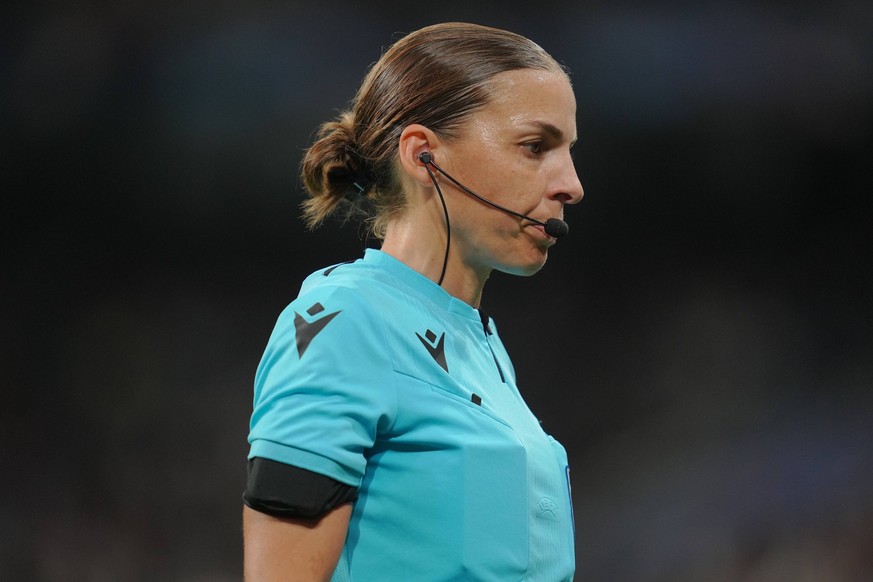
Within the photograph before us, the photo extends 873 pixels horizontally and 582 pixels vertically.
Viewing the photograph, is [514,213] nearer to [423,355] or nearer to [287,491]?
[423,355]

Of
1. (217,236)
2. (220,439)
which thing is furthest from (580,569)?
(217,236)

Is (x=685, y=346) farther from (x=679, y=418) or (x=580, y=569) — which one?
(x=580, y=569)

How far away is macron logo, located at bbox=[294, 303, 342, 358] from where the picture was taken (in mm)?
730

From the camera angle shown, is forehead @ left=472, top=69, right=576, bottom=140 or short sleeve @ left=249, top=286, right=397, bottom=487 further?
forehead @ left=472, top=69, right=576, bottom=140

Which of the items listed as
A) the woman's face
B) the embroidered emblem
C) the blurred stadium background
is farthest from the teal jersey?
the blurred stadium background

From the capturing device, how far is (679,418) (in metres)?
2.17

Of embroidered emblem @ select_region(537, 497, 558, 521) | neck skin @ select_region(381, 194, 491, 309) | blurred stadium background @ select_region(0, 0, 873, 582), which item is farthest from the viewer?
blurred stadium background @ select_region(0, 0, 873, 582)

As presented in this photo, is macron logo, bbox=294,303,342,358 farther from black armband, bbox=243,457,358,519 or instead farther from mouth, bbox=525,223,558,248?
mouth, bbox=525,223,558,248

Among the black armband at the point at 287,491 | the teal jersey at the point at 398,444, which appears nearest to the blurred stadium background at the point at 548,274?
the teal jersey at the point at 398,444

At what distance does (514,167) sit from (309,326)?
28 cm

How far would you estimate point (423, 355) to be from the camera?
31.5 inches

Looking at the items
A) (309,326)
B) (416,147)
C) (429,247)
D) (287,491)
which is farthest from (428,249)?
(287,491)

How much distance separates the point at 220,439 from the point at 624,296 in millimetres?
1007

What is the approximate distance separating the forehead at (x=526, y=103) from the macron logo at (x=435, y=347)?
22 cm
